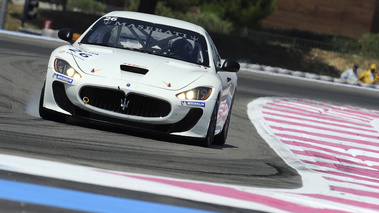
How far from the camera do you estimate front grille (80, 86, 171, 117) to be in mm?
8234

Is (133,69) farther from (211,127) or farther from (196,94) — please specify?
(211,127)

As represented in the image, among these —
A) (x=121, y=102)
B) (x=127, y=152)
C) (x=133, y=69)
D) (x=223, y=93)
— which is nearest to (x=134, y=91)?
(x=121, y=102)

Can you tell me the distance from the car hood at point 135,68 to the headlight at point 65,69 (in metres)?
0.08

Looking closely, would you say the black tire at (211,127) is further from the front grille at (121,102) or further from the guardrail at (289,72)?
the guardrail at (289,72)

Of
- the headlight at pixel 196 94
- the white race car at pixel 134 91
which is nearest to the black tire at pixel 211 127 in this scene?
the white race car at pixel 134 91

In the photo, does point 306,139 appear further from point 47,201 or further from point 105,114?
point 47,201

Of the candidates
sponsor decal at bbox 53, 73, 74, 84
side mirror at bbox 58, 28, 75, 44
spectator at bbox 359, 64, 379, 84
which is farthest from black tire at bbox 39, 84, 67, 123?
spectator at bbox 359, 64, 379, 84

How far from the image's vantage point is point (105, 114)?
8.27 m

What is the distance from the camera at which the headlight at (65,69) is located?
829 centimetres

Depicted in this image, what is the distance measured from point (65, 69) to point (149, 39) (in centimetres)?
133

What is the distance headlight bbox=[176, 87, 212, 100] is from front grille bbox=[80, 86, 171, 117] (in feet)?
0.56

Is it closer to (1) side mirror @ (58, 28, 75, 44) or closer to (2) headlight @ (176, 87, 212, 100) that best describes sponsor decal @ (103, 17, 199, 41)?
(1) side mirror @ (58, 28, 75, 44)

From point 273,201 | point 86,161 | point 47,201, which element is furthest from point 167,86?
point 47,201

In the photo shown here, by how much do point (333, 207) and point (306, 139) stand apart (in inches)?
241
